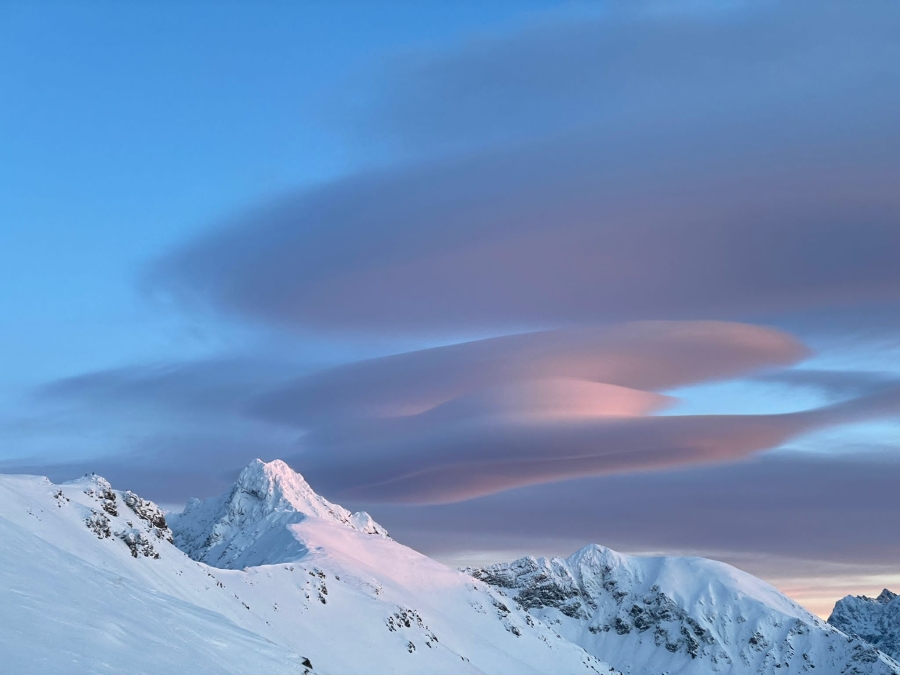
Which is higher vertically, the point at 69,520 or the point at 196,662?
the point at 69,520

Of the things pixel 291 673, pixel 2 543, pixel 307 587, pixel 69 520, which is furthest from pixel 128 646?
pixel 307 587

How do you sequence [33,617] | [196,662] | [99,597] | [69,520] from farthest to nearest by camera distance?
1. [69,520]
2. [99,597]
3. [196,662]
4. [33,617]

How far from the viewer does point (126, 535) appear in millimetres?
87438

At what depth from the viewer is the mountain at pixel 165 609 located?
32312mm

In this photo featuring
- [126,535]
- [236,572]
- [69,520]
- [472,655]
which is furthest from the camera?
[472,655]

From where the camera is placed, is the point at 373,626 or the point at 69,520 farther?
the point at 373,626

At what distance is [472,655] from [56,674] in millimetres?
156686

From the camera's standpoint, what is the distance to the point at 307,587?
144 m

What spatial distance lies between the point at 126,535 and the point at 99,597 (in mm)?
50195

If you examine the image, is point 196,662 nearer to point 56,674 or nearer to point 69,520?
point 56,674

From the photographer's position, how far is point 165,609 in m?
44.5

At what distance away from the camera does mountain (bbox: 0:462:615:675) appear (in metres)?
32.3

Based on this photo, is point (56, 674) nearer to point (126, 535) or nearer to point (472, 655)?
point (126, 535)

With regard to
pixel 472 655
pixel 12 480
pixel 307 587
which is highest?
pixel 12 480
